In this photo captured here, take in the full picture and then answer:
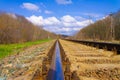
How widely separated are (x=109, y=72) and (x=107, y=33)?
226ft

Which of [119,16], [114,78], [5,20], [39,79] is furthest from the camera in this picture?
[119,16]

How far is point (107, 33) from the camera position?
255 ft

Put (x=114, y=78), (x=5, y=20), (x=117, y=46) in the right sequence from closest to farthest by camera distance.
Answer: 1. (x=114, y=78)
2. (x=117, y=46)
3. (x=5, y=20)

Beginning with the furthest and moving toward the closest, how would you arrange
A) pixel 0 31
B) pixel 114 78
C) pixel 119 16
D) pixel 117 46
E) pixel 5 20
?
pixel 119 16, pixel 5 20, pixel 0 31, pixel 117 46, pixel 114 78

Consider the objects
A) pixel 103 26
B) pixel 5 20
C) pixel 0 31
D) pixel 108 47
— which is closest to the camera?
pixel 108 47

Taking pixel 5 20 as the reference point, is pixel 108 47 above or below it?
below

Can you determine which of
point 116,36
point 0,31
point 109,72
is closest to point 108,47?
point 109,72

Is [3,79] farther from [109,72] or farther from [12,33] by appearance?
[12,33]

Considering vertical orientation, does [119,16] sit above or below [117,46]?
above

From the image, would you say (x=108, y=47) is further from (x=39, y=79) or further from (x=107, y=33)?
(x=107, y=33)

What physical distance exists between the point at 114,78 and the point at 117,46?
17477 mm

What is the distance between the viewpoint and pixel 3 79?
10.1 m

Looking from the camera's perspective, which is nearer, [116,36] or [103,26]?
[116,36]

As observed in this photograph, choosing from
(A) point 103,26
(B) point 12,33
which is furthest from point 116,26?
(B) point 12,33
